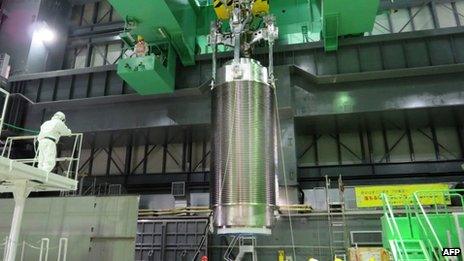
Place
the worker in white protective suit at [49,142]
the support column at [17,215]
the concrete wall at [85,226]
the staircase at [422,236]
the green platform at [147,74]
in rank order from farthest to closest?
the green platform at [147,74] → the concrete wall at [85,226] → the worker in white protective suit at [49,142] → the support column at [17,215] → the staircase at [422,236]

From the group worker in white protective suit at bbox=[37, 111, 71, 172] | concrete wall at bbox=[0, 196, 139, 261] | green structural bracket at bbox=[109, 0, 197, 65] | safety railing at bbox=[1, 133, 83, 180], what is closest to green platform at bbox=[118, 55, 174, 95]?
green structural bracket at bbox=[109, 0, 197, 65]

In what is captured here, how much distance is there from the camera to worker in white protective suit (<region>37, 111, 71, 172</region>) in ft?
26.8

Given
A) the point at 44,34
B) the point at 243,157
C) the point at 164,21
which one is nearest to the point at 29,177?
the point at 243,157

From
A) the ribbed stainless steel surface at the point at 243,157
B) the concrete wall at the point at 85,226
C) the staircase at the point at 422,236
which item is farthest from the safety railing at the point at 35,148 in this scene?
the staircase at the point at 422,236

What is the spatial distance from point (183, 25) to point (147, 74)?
2.02m

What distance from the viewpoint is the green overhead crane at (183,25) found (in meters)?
10.5

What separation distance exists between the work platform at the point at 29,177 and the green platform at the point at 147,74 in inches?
158

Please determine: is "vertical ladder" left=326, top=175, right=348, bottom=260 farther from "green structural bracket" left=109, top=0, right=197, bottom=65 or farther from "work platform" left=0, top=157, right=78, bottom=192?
"work platform" left=0, top=157, right=78, bottom=192

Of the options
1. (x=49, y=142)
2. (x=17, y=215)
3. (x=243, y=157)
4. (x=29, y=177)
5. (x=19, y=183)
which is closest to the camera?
(x=243, y=157)

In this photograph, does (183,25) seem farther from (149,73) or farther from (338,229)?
(338,229)

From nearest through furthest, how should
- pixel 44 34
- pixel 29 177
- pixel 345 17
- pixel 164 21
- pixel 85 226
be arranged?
pixel 29 177
pixel 85 226
pixel 345 17
pixel 164 21
pixel 44 34

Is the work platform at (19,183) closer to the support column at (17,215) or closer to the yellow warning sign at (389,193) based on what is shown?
the support column at (17,215)

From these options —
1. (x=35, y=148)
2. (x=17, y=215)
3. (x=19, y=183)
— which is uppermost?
(x=35, y=148)

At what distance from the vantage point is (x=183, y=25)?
38.9 ft
